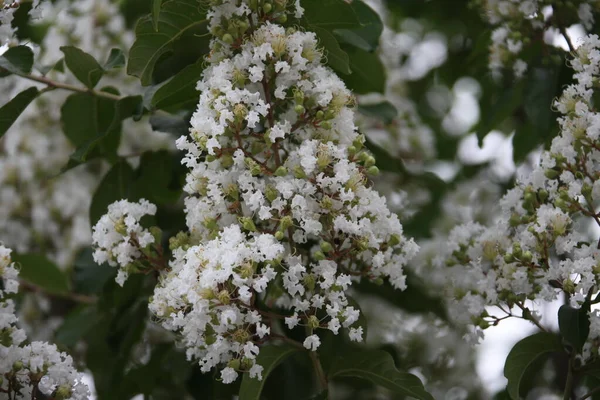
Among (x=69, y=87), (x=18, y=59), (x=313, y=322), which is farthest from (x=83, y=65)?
(x=313, y=322)

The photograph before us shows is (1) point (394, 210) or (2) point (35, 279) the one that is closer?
(1) point (394, 210)

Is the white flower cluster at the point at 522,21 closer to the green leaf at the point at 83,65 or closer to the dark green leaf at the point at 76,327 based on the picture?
the green leaf at the point at 83,65

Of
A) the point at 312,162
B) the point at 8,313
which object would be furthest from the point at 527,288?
the point at 8,313

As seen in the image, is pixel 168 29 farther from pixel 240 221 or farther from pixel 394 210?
pixel 394 210

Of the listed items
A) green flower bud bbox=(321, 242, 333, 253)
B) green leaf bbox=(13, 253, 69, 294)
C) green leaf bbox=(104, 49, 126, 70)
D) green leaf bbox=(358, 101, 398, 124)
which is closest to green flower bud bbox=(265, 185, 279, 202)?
green flower bud bbox=(321, 242, 333, 253)

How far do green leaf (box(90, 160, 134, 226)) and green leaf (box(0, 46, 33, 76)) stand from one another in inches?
17.9

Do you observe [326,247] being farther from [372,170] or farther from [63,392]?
[63,392]

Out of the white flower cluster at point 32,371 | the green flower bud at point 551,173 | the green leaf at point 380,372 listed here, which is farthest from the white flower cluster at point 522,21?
the white flower cluster at point 32,371

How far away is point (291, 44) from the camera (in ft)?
5.57

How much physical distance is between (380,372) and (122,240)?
2.13 ft

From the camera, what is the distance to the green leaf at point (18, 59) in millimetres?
2021

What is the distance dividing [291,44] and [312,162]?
0.26 m

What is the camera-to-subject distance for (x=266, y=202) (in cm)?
167

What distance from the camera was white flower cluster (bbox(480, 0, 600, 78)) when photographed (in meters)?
2.34
